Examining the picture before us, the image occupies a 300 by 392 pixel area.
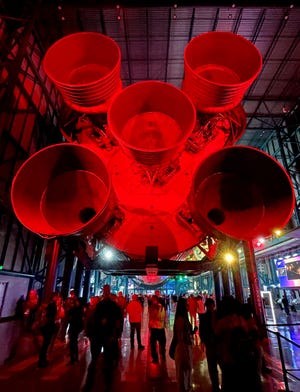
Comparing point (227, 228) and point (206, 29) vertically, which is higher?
point (206, 29)

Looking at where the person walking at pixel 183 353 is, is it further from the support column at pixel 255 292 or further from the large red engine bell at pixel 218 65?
the support column at pixel 255 292

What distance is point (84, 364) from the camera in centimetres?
611

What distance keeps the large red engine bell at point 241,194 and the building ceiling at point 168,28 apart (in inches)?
254

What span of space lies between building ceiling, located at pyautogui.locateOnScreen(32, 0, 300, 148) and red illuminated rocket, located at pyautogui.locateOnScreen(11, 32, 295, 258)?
5292 millimetres

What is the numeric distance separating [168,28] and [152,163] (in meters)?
9.12

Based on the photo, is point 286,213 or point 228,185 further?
point 228,185

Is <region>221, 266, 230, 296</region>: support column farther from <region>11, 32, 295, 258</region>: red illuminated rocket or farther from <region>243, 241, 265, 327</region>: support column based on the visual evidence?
<region>11, 32, 295, 258</region>: red illuminated rocket

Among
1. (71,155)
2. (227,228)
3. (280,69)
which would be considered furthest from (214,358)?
(280,69)

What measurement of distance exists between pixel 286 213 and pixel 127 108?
191 centimetres

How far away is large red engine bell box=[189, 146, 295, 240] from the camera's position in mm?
2359

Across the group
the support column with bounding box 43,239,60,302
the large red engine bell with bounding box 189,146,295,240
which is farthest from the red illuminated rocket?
Result: the support column with bounding box 43,239,60,302

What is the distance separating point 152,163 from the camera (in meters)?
2.35

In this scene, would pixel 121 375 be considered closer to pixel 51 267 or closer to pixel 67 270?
pixel 51 267

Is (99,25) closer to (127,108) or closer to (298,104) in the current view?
(127,108)
